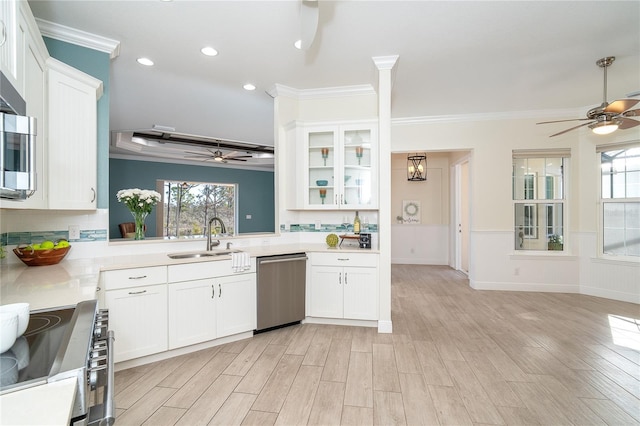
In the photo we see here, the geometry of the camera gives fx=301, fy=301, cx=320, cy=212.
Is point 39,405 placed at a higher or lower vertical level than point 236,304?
higher

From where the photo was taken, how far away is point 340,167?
3619 millimetres


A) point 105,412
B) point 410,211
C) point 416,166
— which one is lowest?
point 105,412

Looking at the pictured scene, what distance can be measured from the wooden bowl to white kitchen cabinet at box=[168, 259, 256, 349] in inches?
30.5

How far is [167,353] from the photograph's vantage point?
8.51 ft

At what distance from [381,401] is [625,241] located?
15.3 feet

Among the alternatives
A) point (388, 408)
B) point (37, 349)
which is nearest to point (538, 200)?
point (388, 408)

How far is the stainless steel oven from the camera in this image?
2.40 ft

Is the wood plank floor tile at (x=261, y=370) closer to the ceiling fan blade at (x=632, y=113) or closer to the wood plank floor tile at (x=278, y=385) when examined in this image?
the wood plank floor tile at (x=278, y=385)

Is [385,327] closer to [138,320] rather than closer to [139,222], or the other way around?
[138,320]

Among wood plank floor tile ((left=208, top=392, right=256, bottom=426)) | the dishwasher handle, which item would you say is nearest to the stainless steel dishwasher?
the dishwasher handle

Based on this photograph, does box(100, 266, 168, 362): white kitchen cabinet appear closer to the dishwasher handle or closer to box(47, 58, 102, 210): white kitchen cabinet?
box(47, 58, 102, 210): white kitchen cabinet

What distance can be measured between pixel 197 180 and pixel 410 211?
19.2 feet

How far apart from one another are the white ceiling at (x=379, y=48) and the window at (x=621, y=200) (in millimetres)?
882

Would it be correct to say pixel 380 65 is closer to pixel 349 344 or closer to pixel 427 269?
pixel 349 344
